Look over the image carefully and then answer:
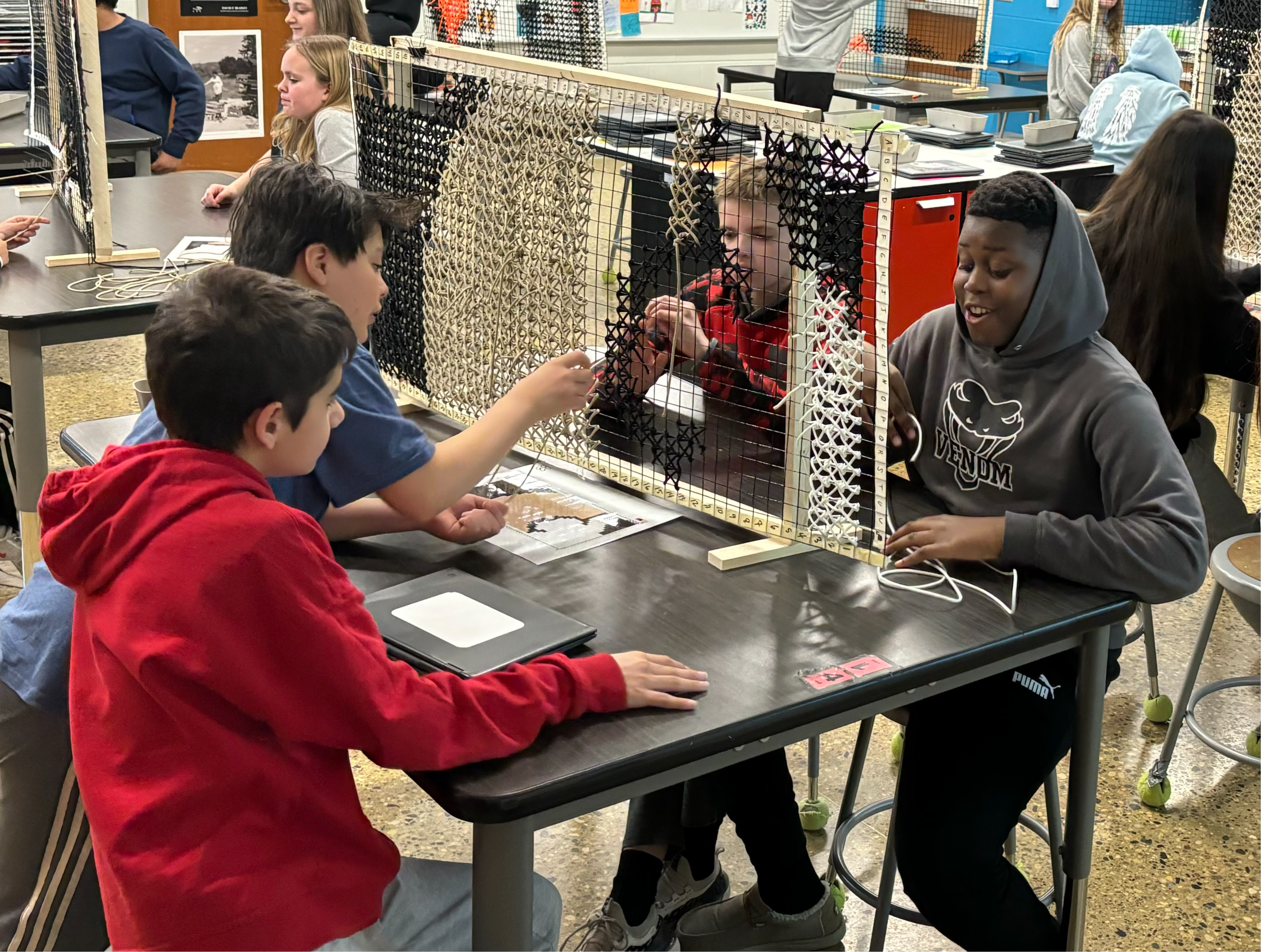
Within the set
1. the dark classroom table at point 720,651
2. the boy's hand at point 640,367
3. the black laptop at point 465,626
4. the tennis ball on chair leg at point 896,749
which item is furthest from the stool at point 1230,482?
the black laptop at point 465,626

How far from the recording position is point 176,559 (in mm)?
1101

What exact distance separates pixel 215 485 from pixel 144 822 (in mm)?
291

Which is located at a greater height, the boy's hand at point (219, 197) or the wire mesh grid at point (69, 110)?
the wire mesh grid at point (69, 110)

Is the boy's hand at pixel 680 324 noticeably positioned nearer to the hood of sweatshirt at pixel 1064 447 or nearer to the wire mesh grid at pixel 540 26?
the hood of sweatshirt at pixel 1064 447

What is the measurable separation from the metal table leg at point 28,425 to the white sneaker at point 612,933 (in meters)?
1.30

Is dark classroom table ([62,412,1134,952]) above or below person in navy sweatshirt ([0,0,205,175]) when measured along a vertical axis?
below

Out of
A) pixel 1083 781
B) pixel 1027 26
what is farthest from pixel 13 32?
pixel 1027 26

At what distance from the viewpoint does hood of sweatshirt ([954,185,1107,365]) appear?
1620 mm

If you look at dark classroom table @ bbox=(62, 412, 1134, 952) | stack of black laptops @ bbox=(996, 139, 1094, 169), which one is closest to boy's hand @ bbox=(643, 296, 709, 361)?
dark classroom table @ bbox=(62, 412, 1134, 952)

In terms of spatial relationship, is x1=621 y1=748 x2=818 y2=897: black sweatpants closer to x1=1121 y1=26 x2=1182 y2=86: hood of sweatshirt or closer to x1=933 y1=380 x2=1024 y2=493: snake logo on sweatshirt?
x1=933 y1=380 x2=1024 y2=493: snake logo on sweatshirt

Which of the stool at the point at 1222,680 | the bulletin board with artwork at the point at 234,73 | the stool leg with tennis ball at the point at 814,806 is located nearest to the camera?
the stool at the point at 1222,680

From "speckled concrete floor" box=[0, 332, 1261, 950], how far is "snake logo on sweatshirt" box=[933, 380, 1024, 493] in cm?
34

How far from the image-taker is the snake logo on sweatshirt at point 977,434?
1.70m

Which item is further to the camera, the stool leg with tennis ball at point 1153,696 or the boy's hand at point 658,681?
the stool leg with tennis ball at point 1153,696
